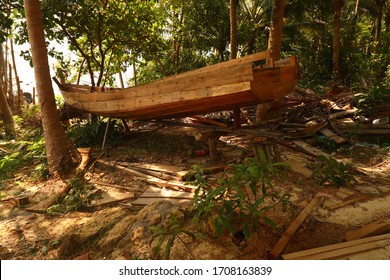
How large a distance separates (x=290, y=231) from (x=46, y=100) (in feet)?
14.8

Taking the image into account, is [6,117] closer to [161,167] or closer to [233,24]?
[161,167]

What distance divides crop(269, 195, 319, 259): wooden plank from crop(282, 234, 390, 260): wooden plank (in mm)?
107

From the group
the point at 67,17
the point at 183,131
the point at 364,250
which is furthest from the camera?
the point at 183,131

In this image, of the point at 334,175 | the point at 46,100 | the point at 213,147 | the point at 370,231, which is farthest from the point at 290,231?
the point at 46,100

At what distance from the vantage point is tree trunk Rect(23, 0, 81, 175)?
4414 millimetres

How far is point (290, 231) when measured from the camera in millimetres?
2594

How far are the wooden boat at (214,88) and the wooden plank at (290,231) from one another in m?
1.69

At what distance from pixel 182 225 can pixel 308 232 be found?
4.29ft

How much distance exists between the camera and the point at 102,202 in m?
3.91

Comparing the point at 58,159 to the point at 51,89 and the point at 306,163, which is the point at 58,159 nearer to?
the point at 51,89

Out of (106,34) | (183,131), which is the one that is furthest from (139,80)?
(183,131)

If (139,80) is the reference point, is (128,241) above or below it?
below

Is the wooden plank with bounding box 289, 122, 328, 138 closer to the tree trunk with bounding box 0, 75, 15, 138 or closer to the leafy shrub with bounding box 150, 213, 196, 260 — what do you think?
the leafy shrub with bounding box 150, 213, 196, 260

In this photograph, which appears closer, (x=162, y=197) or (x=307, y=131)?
(x=162, y=197)
